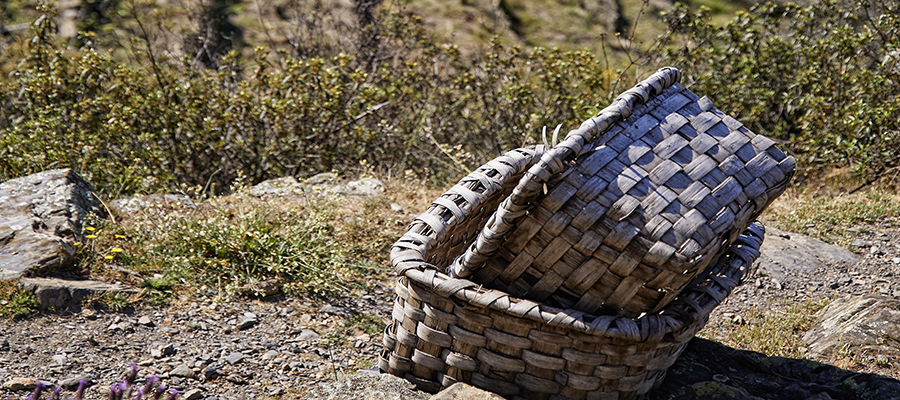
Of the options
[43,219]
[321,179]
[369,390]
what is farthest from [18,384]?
[321,179]

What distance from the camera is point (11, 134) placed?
4.57 m

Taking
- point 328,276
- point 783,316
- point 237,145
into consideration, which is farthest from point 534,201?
point 237,145

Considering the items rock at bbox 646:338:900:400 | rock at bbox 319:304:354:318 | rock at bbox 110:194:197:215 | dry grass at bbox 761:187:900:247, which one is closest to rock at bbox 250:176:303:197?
rock at bbox 110:194:197:215

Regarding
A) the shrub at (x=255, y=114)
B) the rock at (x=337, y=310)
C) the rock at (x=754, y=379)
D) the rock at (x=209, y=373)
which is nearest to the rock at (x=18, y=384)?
the rock at (x=209, y=373)

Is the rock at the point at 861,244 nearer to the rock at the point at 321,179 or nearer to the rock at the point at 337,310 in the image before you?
the rock at the point at 337,310

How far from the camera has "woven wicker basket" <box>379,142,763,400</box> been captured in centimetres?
193

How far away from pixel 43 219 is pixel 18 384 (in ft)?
4.55

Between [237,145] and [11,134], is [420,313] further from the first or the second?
[11,134]

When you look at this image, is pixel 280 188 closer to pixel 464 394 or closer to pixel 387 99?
pixel 387 99

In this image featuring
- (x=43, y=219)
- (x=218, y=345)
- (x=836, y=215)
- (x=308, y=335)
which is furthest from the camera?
(x=836, y=215)

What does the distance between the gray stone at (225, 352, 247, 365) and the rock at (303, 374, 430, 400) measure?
45 cm

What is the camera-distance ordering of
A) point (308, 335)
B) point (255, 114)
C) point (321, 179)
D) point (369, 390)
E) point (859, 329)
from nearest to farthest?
1. point (369, 390)
2. point (308, 335)
3. point (859, 329)
4. point (321, 179)
5. point (255, 114)

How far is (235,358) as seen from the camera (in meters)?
2.62

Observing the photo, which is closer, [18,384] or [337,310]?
[18,384]
